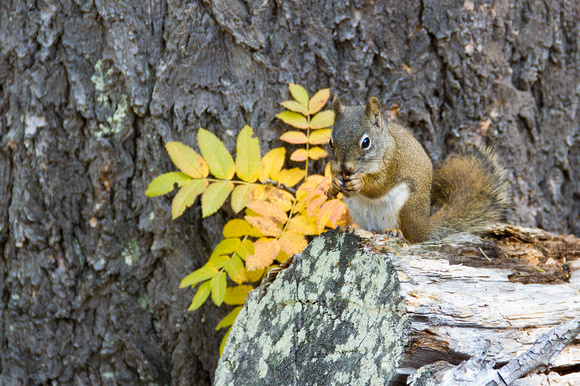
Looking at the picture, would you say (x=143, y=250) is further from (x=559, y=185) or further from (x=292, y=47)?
(x=559, y=185)

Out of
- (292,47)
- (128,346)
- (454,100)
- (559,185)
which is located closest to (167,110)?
(292,47)

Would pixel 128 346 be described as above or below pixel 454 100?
below

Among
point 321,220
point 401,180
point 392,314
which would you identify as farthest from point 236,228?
point 392,314

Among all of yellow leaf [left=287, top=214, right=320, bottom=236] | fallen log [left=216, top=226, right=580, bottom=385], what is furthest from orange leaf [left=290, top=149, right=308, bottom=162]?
fallen log [left=216, top=226, right=580, bottom=385]

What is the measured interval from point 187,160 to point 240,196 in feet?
0.78

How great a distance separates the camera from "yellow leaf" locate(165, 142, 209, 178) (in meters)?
1.81

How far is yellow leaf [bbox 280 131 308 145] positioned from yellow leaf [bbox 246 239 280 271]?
43 cm

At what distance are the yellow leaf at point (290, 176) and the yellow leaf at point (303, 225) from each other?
0.19 m

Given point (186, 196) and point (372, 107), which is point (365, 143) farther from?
point (186, 196)

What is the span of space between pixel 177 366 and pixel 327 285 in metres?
1.04

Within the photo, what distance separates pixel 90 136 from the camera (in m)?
2.05

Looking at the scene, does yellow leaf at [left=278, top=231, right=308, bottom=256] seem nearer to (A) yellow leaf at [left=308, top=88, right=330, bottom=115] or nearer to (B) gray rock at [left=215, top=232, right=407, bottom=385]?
(B) gray rock at [left=215, top=232, right=407, bottom=385]

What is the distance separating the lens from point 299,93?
194 centimetres

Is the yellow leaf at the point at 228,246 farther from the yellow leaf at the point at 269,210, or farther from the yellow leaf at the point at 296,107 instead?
the yellow leaf at the point at 296,107
